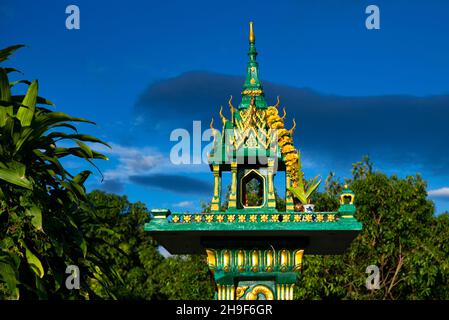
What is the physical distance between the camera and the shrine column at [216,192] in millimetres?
16891

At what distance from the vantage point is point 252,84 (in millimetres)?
18766

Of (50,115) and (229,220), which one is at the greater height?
(50,115)

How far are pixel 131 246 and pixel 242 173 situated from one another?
27990 mm

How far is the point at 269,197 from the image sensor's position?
17031mm

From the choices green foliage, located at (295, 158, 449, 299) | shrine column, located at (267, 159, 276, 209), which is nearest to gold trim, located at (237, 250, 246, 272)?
shrine column, located at (267, 159, 276, 209)

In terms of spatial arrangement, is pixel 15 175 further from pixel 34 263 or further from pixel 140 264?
pixel 140 264

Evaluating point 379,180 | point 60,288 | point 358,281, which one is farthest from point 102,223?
point 379,180

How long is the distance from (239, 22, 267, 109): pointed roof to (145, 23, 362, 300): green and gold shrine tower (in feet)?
0.13

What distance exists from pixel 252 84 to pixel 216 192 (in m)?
3.60

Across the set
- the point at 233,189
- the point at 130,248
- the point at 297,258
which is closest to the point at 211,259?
the point at 233,189
